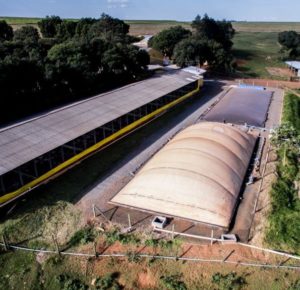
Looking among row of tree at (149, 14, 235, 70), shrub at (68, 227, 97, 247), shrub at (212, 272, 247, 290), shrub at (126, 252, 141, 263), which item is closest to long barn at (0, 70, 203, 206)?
shrub at (68, 227, 97, 247)

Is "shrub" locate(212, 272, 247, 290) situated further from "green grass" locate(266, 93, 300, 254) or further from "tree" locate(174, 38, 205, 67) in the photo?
"tree" locate(174, 38, 205, 67)

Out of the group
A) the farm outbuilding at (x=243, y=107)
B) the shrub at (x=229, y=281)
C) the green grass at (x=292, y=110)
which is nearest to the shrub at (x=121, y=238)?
the shrub at (x=229, y=281)

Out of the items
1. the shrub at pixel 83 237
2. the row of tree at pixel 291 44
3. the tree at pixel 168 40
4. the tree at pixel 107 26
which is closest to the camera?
the shrub at pixel 83 237

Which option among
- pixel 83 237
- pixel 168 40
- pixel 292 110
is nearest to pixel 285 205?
pixel 83 237

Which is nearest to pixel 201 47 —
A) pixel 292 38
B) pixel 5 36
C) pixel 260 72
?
pixel 260 72

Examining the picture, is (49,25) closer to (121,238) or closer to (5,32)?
(5,32)

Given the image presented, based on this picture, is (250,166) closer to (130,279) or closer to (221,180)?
(221,180)

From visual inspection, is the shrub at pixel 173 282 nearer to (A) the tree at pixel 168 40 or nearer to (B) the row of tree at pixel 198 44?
(B) the row of tree at pixel 198 44
